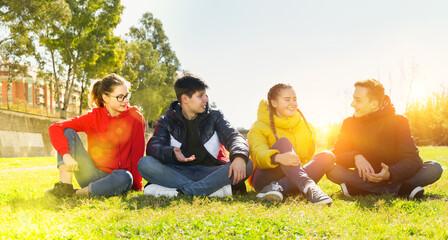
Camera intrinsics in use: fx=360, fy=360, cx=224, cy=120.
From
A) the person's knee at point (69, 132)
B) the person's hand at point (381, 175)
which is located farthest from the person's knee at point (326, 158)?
the person's knee at point (69, 132)

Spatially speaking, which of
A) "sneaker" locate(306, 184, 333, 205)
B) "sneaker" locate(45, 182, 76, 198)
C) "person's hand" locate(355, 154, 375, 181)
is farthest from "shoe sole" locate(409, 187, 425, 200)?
"sneaker" locate(45, 182, 76, 198)

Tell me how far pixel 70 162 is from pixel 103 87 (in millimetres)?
1314

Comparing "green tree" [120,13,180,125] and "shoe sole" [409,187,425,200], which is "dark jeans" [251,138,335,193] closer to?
"shoe sole" [409,187,425,200]

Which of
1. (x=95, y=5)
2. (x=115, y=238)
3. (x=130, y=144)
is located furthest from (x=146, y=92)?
(x=115, y=238)

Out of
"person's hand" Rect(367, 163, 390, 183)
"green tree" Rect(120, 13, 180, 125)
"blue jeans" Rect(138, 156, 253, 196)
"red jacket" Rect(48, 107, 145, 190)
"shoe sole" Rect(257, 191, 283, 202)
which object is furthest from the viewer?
"green tree" Rect(120, 13, 180, 125)

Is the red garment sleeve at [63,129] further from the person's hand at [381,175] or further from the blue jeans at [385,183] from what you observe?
the person's hand at [381,175]

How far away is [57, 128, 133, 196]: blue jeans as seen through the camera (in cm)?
539

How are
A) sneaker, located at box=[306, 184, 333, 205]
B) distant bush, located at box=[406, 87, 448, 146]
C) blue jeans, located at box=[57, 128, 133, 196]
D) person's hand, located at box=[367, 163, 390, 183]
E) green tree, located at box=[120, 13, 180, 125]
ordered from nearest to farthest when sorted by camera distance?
1. sneaker, located at box=[306, 184, 333, 205]
2. person's hand, located at box=[367, 163, 390, 183]
3. blue jeans, located at box=[57, 128, 133, 196]
4. distant bush, located at box=[406, 87, 448, 146]
5. green tree, located at box=[120, 13, 180, 125]

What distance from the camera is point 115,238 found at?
10.6ft

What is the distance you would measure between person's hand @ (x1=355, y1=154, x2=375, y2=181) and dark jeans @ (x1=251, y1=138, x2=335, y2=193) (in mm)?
404

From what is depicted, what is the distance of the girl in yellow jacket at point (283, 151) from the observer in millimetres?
4965

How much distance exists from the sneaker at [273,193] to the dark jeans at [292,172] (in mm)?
158

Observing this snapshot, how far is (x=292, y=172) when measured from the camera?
197 inches

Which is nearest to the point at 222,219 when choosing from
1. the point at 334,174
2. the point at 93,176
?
the point at 334,174
